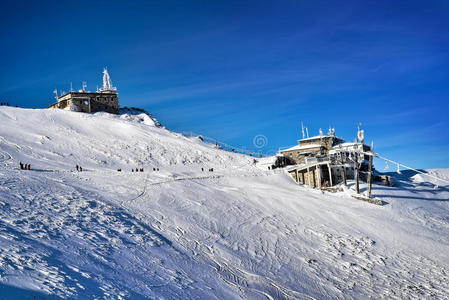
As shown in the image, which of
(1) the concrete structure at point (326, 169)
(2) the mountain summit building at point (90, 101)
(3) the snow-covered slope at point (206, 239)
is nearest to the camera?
(3) the snow-covered slope at point (206, 239)

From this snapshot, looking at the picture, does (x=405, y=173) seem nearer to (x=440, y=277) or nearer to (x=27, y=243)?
(x=440, y=277)

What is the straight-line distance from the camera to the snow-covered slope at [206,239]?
11.3 m

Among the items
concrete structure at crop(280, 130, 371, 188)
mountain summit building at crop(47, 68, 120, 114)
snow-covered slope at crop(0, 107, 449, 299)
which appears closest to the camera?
snow-covered slope at crop(0, 107, 449, 299)

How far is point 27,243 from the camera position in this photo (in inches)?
470

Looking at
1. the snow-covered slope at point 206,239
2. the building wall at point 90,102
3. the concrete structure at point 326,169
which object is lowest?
the snow-covered slope at point 206,239

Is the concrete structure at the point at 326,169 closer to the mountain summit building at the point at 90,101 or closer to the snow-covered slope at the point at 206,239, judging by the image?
the snow-covered slope at the point at 206,239

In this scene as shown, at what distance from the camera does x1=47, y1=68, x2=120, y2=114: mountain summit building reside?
226ft

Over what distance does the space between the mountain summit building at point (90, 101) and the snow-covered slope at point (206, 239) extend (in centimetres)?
3478

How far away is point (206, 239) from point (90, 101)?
203 feet

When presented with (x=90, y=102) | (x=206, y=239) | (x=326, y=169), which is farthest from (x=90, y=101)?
(x=206, y=239)

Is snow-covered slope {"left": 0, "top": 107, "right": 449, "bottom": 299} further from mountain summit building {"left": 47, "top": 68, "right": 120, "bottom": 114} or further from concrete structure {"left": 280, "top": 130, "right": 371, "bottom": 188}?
mountain summit building {"left": 47, "top": 68, "right": 120, "bottom": 114}

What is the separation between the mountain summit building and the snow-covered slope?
34.8 meters

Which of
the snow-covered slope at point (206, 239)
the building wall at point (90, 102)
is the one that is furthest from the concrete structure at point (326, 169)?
the building wall at point (90, 102)

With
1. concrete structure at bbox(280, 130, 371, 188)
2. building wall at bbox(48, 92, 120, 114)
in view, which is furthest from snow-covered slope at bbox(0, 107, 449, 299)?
building wall at bbox(48, 92, 120, 114)
